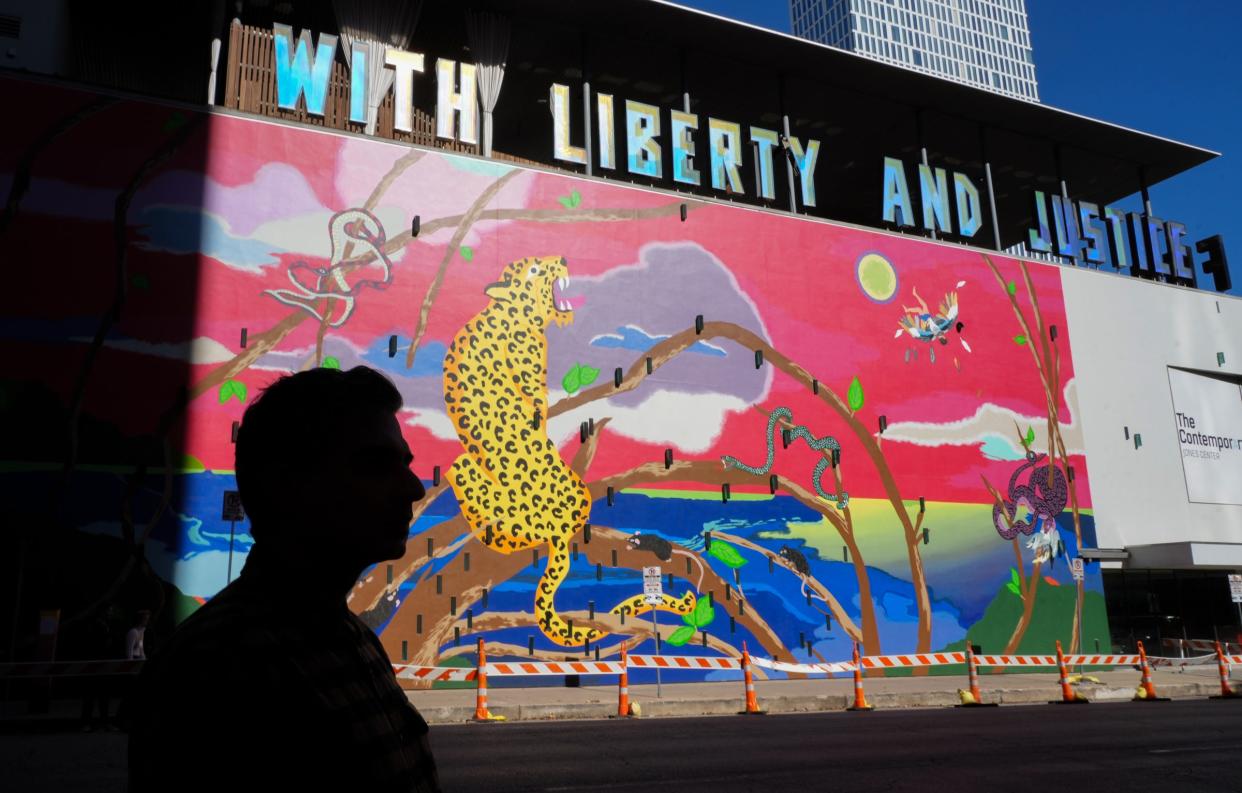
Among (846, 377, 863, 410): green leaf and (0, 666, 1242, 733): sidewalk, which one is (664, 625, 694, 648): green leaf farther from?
(846, 377, 863, 410): green leaf

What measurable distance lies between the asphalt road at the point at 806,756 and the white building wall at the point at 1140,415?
16.5 m

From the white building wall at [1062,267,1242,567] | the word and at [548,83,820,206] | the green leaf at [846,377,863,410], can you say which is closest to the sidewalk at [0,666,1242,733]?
the white building wall at [1062,267,1242,567]

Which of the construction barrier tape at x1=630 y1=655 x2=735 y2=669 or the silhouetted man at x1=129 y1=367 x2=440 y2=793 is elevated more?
the silhouetted man at x1=129 y1=367 x2=440 y2=793

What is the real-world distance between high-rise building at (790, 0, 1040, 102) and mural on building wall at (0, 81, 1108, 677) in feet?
429

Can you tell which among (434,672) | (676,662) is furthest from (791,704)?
(434,672)

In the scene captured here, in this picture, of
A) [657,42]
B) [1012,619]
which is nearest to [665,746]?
[1012,619]

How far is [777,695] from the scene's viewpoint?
1962 centimetres

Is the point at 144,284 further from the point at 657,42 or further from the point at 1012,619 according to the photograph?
the point at 1012,619

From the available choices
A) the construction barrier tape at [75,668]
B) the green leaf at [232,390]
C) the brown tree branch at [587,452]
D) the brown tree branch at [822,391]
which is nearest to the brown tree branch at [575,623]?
the brown tree branch at [587,452]

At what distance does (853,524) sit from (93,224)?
1883 cm

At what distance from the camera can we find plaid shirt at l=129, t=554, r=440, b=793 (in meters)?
1.50

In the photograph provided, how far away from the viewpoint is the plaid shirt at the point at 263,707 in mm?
1499

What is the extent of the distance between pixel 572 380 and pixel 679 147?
27.1 ft

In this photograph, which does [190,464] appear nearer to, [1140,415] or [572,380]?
[572,380]
